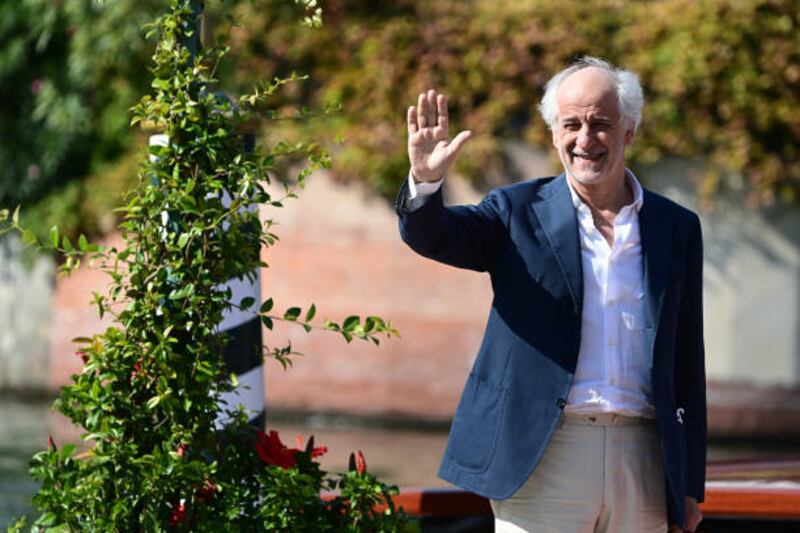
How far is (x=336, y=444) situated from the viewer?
10867mm

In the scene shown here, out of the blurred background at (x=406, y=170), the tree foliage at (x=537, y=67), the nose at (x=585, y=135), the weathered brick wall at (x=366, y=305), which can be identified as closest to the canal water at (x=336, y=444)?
the blurred background at (x=406, y=170)

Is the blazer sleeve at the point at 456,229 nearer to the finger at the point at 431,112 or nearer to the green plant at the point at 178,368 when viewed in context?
the finger at the point at 431,112

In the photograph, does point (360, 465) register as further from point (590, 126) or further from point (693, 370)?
point (590, 126)

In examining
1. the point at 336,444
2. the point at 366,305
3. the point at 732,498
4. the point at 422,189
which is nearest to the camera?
the point at 422,189

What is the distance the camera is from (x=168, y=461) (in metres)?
3.41

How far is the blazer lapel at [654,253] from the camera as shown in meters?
3.47

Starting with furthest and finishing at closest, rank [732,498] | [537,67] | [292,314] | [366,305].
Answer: [366,305] → [537,67] → [732,498] → [292,314]

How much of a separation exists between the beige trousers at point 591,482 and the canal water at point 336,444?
5.41 metres

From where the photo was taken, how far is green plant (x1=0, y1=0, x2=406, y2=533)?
3436 millimetres

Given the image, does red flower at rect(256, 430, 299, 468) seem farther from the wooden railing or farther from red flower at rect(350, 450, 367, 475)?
the wooden railing

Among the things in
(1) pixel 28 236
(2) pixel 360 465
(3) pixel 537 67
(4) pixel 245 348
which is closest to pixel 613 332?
(2) pixel 360 465

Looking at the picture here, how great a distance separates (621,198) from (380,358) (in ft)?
26.9

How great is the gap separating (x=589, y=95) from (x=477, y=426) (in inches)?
29.3

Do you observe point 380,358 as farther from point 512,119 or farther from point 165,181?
point 165,181
